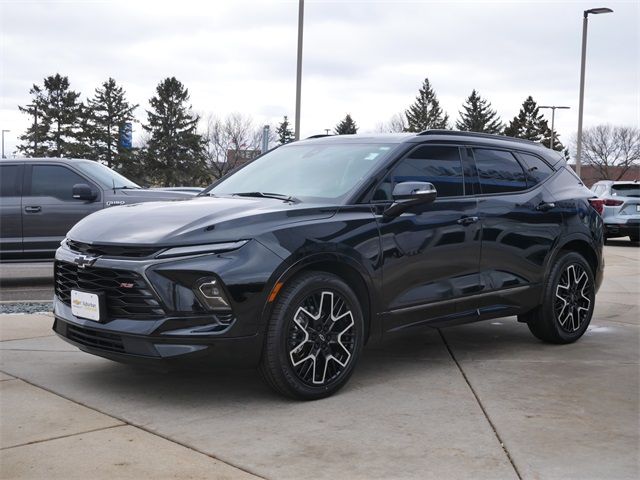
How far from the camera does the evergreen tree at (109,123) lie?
69.6 meters

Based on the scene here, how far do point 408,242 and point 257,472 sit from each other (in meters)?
2.16

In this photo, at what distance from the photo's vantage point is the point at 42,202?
10516mm

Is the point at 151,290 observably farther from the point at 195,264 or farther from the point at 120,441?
the point at 120,441

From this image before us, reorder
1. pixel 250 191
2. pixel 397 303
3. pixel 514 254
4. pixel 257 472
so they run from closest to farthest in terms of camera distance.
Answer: pixel 257 472, pixel 397 303, pixel 250 191, pixel 514 254

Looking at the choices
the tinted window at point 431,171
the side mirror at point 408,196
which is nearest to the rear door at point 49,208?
the tinted window at point 431,171

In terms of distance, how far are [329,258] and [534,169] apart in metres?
2.62

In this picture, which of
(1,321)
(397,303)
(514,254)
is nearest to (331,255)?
(397,303)

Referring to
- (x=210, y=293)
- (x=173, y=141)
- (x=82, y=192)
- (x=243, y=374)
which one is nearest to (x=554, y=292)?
(x=243, y=374)

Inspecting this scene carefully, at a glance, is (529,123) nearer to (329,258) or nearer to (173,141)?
(173,141)

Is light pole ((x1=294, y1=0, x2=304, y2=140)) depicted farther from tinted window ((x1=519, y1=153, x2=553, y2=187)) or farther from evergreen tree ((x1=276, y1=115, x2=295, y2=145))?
evergreen tree ((x1=276, y1=115, x2=295, y2=145))

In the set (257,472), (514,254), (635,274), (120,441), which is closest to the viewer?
(257,472)

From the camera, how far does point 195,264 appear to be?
14.0ft

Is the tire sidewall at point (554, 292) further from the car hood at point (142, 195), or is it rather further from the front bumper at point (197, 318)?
the car hood at point (142, 195)

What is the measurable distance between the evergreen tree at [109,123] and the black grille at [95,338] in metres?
66.1
